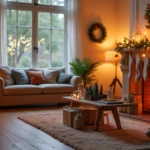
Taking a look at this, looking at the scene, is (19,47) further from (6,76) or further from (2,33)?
(6,76)

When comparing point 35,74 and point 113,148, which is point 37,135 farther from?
point 35,74

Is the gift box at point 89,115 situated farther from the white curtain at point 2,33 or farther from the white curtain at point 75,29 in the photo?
the white curtain at point 75,29

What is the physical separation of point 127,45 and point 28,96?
2.26 meters

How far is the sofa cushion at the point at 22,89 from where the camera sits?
6.79 m

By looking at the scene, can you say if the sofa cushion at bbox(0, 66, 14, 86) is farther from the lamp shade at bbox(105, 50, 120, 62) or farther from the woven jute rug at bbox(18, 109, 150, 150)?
the lamp shade at bbox(105, 50, 120, 62)

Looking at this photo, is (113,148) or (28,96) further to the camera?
(28,96)

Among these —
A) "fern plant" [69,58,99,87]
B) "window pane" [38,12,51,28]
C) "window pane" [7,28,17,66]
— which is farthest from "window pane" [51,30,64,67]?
"window pane" [7,28,17,66]

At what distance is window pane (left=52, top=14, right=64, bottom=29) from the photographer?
27.4 ft

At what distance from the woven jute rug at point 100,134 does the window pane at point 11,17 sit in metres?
2.91

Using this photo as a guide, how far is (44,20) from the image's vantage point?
324 inches

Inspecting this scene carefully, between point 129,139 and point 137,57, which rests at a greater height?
point 137,57

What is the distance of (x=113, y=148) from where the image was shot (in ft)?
12.5

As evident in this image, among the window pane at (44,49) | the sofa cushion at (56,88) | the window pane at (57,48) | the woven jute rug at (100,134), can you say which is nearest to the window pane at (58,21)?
the window pane at (57,48)

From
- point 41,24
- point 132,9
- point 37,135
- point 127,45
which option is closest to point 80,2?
point 41,24
